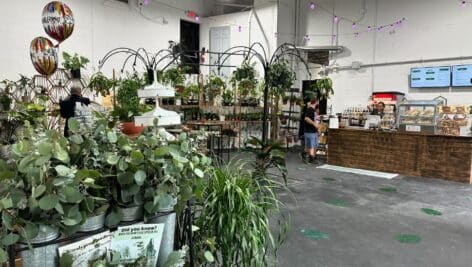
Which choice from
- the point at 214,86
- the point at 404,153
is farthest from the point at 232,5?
the point at 404,153

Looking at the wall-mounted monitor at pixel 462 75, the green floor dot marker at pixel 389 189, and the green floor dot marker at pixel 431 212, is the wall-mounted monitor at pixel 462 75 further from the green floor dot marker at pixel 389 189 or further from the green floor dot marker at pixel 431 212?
the green floor dot marker at pixel 431 212

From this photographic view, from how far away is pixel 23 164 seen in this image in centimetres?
107

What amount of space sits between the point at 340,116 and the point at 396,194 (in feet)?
14.3

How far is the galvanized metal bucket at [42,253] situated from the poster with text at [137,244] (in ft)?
0.67

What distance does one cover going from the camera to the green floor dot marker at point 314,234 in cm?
359

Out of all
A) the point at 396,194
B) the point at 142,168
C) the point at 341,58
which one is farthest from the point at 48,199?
the point at 341,58

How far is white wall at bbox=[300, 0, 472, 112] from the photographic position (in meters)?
8.23

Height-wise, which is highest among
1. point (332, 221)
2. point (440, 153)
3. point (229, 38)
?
point (229, 38)

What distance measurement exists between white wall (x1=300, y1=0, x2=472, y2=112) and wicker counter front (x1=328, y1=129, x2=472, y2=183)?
8.42 ft

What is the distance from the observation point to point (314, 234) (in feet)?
12.1

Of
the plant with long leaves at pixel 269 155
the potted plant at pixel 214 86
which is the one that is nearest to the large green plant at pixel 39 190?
the plant with long leaves at pixel 269 155

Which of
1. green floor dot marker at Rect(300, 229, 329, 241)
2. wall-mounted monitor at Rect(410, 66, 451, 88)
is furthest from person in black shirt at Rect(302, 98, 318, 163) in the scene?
green floor dot marker at Rect(300, 229, 329, 241)

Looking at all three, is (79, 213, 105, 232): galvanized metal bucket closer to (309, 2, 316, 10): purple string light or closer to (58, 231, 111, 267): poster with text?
(58, 231, 111, 267): poster with text

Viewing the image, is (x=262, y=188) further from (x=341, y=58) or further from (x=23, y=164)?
(x=341, y=58)
